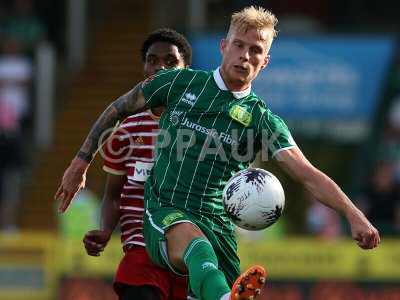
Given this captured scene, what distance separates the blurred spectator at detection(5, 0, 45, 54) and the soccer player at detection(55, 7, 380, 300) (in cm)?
1288

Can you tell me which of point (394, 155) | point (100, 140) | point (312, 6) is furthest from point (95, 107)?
point (100, 140)

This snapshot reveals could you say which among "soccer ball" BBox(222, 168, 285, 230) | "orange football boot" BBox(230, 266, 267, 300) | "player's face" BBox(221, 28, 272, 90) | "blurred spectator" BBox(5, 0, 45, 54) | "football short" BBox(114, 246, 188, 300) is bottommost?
"blurred spectator" BBox(5, 0, 45, 54)

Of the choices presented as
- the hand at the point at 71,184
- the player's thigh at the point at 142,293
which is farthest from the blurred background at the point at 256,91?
the hand at the point at 71,184

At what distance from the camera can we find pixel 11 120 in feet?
62.0

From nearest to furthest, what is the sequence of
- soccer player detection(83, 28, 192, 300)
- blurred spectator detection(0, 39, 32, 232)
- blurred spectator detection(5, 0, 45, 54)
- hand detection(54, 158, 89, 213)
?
hand detection(54, 158, 89, 213)
soccer player detection(83, 28, 192, 300)
blurred spectator detection(0, 39, 32, 232)
blurred spectator detection(5, 0, 45, 54)

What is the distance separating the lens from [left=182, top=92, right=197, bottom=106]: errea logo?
8.29 m

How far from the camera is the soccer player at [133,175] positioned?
348 inches

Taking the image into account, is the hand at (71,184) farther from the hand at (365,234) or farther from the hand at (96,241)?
the hand at (365,234)

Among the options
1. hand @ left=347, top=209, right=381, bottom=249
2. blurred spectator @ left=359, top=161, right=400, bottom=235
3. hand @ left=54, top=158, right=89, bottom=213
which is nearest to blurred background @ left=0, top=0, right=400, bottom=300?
blurred spectator @ left=359, top=161, right=400, bottom=235

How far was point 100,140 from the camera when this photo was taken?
8531mm

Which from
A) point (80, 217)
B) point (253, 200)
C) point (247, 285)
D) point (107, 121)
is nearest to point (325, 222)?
point (80, 217)

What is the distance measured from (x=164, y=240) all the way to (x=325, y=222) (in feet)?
29.9

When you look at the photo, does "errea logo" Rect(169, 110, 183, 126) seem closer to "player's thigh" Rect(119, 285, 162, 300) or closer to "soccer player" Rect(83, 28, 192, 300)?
"soccer player" Rect(83, 28, 192, 300)

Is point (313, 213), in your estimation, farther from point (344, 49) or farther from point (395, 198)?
point (344, 49)
